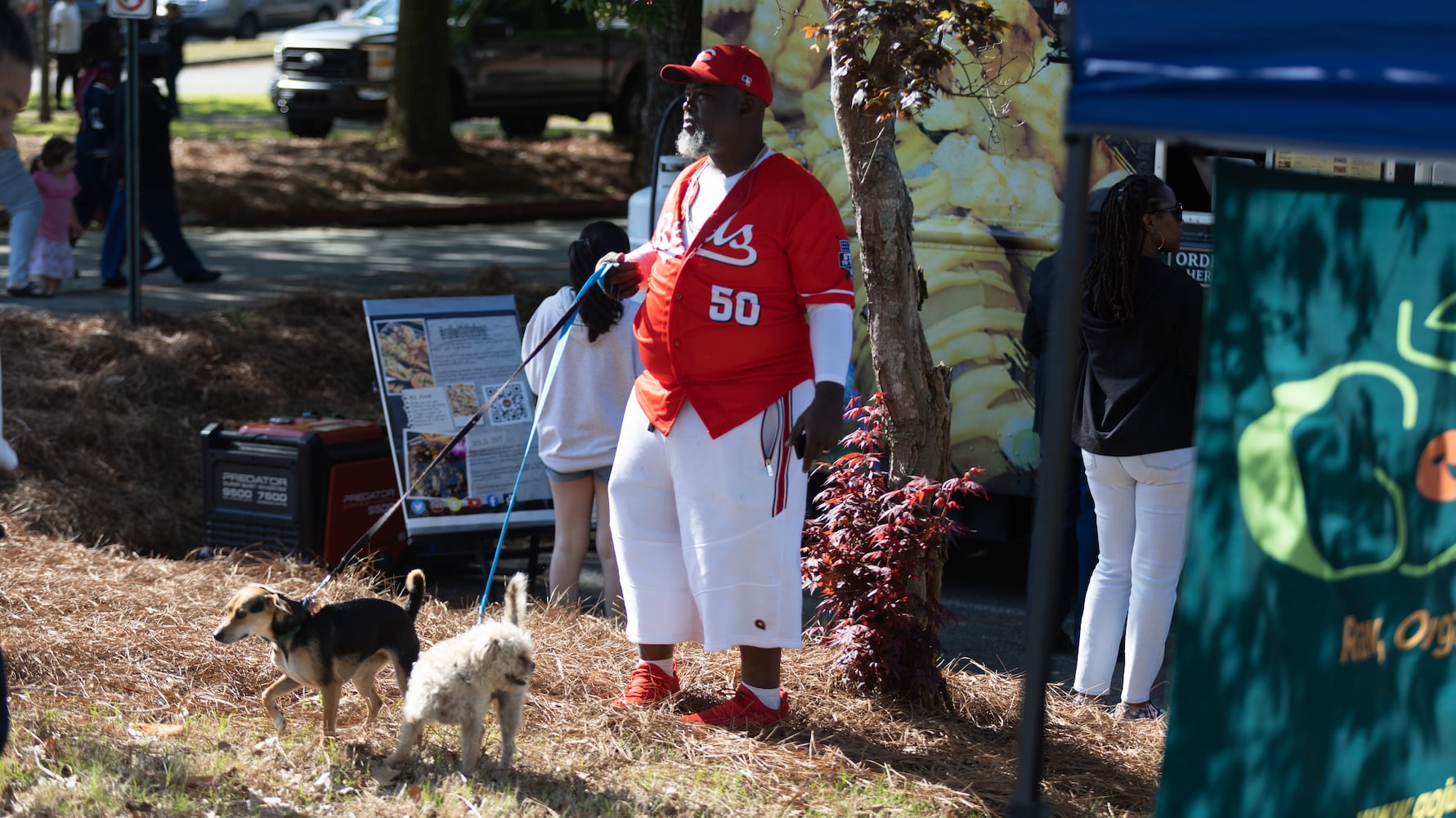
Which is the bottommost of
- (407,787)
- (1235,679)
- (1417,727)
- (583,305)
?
(407,787)

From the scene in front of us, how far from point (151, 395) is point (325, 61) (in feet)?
42.5

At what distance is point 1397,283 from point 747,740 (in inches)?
88.4

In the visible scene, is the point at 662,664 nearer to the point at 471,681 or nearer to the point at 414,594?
the point at 414,594

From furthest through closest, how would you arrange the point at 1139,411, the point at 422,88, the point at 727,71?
the point at 422,88 < the point at 1139,411 < the point at 727,71

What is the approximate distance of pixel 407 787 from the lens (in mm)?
3949

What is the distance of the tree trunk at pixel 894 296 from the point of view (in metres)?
4.50

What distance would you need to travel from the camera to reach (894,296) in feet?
15.1

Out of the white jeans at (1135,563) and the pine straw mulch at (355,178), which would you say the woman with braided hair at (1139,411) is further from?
the pine straw mulch at (355,178)

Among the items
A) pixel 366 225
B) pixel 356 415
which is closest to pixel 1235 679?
pixel 356 415

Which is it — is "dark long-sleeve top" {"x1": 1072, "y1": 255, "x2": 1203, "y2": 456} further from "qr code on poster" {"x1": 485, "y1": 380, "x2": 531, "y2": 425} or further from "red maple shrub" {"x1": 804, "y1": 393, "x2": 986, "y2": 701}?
"qr code on poster" {"x1": 485, "y1": 380, "x2": 531, "y2": 425}

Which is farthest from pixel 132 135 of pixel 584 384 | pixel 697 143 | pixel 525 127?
pixel 525 127

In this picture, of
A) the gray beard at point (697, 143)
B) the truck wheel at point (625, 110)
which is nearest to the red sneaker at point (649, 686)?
the gray beard at point (697, 143)

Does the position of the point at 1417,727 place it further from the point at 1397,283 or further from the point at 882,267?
the point at 882,267

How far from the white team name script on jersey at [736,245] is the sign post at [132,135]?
6215 mm
